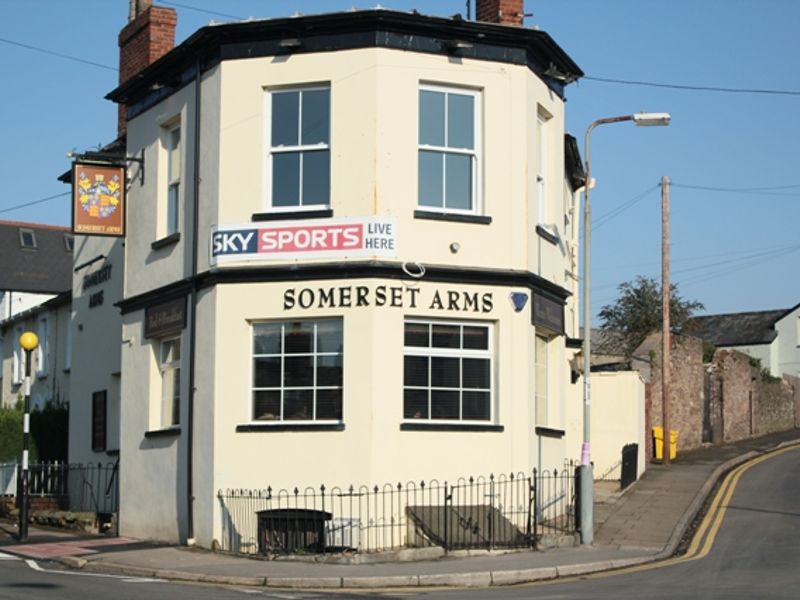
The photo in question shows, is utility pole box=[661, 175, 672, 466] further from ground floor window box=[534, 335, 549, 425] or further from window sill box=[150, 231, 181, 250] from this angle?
window sill box=[150, 231, 181, 250]

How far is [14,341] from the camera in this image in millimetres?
42938

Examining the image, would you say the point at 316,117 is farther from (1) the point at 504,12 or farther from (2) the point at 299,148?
(1) the point at 504,12

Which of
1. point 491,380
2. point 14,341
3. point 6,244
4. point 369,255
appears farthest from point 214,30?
point 6,244

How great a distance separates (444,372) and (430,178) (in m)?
3.29

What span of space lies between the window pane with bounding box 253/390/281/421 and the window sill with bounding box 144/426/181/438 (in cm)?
203

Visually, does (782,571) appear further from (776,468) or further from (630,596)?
(776,468)

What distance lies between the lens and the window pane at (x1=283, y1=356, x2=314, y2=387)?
2022 cm

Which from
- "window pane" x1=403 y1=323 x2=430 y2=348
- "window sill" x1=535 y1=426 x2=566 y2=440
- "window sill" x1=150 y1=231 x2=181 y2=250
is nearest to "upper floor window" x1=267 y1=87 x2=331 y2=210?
"window sill" x1=150 y1=231 x2=181 y2=250

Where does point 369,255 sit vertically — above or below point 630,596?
above

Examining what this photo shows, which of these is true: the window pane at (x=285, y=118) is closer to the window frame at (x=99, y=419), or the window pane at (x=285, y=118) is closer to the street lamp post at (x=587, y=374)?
the street lamp post at (x=587, y=374)

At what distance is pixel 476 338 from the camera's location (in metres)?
20.6

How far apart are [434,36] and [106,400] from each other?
11.5 meters

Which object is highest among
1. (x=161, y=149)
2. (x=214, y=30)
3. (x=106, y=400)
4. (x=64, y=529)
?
(x=214, y=30)

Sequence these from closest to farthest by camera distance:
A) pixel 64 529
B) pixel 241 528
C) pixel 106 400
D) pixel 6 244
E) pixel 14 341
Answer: pixel 241 528
pixel 64 529
pixel 106 400
pixel 14 341
pixel 6 244
